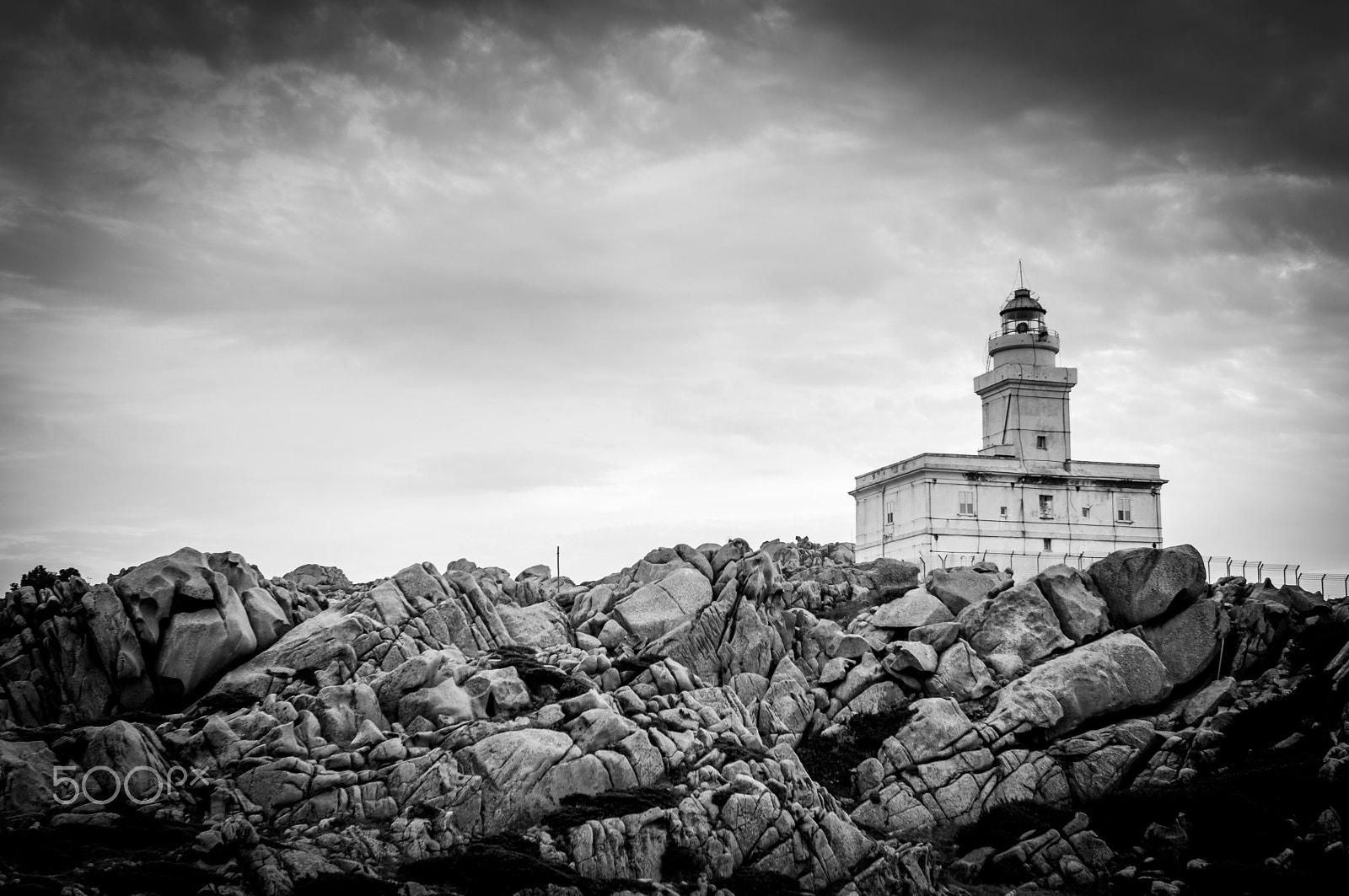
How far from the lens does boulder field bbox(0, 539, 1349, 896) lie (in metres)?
37.2

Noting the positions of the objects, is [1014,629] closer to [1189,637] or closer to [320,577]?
[1189,637]

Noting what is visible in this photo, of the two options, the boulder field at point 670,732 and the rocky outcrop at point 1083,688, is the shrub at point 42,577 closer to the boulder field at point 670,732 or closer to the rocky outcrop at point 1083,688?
the boulder field at point 670,732

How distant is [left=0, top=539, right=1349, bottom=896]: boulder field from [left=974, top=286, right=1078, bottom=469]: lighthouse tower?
22084mm

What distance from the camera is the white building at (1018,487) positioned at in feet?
253

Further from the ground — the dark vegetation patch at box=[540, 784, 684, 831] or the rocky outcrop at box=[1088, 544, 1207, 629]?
the rocky outcrop at box=[1088, 544, 1207, 629]

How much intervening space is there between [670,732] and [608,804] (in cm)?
485

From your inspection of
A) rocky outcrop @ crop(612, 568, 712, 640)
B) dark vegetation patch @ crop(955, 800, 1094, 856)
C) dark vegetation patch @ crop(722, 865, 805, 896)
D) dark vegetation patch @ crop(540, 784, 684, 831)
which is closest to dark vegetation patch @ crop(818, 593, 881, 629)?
rocky outcrop @ crop(612, 568, 712, 640)

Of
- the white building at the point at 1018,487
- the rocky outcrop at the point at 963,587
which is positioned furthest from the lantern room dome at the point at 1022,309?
the rocky outcrop at the point at 963,587

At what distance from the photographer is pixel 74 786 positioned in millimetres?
37594

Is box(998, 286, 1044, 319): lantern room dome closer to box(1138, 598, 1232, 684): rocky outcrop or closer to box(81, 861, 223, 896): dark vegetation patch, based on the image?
box(1138, 598, 1232, 684): rocky outcrop

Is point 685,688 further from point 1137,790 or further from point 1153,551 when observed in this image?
point 1153,551

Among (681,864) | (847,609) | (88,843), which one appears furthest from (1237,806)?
(88,843)

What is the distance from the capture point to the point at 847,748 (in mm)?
49719

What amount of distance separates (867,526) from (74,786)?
5544 centimetres
